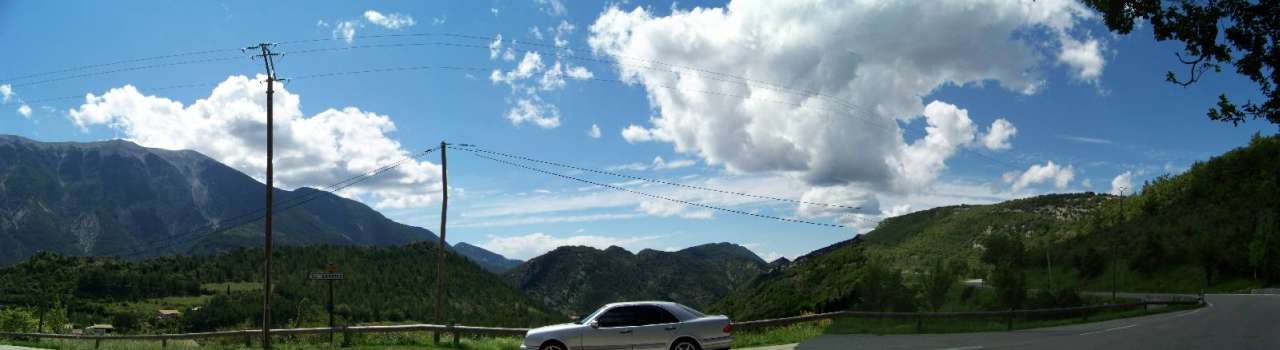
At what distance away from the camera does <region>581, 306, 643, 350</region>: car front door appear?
17047 millimetres

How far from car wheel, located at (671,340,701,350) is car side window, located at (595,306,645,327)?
2.87ft

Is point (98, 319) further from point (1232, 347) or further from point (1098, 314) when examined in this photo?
point (1232, 347)

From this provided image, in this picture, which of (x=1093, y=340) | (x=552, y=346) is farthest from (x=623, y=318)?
(x=1093, y=340)

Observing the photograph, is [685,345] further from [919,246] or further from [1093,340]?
[919,246]

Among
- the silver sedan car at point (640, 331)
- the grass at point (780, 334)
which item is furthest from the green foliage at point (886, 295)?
the silver sedan car at point (640, 331)

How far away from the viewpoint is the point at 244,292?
169 m

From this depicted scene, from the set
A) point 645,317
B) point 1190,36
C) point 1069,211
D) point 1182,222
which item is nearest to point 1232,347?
point 1190,36

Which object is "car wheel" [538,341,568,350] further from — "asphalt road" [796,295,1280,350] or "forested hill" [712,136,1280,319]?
"forested hill" [712,136,1280,319]

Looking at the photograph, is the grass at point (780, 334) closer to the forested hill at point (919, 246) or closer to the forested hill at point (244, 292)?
the forested hill at point (919, 246)

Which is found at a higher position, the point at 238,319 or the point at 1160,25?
the point at 1160,25

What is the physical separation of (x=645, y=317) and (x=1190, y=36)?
1108cm

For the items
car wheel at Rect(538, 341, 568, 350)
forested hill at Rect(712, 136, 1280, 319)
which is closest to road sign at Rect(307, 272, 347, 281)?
car wheel at Rect(538, 341, 568, 350)

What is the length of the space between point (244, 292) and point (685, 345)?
574 feet

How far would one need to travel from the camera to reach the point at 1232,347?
18312 millimetres
